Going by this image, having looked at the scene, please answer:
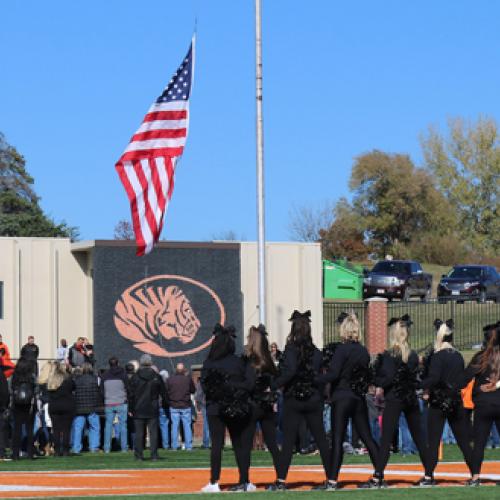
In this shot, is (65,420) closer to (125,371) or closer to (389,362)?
(125,371)

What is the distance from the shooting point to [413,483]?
48.0 ft

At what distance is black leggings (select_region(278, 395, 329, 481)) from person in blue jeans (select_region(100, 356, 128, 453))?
9.99m

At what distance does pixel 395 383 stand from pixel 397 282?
3569 cm

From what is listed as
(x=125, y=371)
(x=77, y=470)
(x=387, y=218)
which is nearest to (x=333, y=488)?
(x=77, y=470)

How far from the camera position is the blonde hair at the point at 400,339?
45.4 ft

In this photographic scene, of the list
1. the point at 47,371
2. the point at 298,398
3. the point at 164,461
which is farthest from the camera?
the point at 47,371

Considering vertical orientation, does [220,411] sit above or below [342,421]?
above

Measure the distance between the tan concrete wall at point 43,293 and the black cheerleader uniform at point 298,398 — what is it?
63.2ft

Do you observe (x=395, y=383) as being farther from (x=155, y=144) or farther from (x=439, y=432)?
(x=155, y=144)

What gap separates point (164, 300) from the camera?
109 ft

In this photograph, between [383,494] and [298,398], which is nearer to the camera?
[383,494]

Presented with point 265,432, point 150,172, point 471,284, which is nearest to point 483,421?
point 265,432

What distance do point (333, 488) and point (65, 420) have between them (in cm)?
897

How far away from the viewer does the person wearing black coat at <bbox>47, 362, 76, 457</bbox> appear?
21.5 metres
